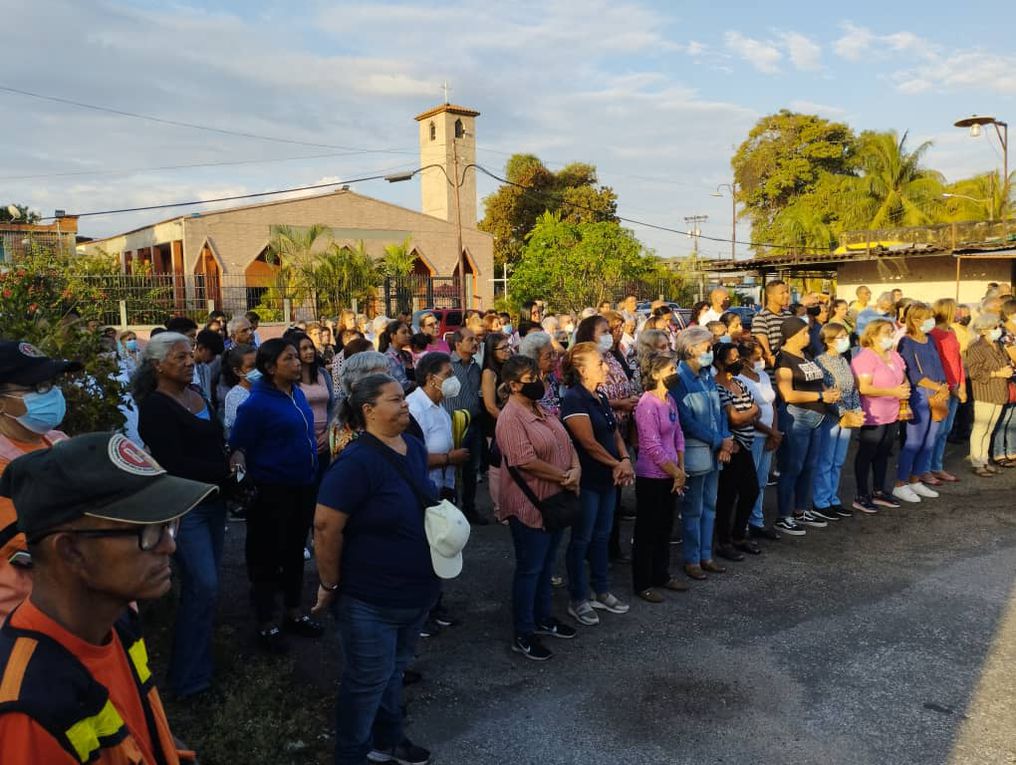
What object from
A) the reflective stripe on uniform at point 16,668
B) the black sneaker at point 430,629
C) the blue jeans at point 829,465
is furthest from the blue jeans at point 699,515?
the reflective stripe on uniform at point 16,668

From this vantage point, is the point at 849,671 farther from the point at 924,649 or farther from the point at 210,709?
the point at 210,709

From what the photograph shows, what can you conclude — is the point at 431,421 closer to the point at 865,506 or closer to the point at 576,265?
the point at 865,506

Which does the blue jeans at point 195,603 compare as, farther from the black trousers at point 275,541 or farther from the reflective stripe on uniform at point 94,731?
the reflective stripe on uniform at point 94,731

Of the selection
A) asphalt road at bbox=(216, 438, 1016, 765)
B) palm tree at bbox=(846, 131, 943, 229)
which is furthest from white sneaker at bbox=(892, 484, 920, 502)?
palm tree at bbox=(846, 131, 943, 229)

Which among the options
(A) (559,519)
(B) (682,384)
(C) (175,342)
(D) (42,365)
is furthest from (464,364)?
(D) (42,365)

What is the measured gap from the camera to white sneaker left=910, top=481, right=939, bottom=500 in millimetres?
7820

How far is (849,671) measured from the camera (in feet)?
14.0

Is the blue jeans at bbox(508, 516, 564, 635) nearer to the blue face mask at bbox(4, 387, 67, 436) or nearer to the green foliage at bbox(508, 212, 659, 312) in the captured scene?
the blue face mask at bbox(4, 387, 67, 436)

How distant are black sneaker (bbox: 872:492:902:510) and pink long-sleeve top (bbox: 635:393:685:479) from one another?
3.54 metres

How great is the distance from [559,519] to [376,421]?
1.57 meters

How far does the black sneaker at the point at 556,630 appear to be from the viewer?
477cm

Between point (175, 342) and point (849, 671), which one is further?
point (849, 671)

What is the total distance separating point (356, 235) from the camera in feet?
108

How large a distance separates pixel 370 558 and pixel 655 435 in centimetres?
260
